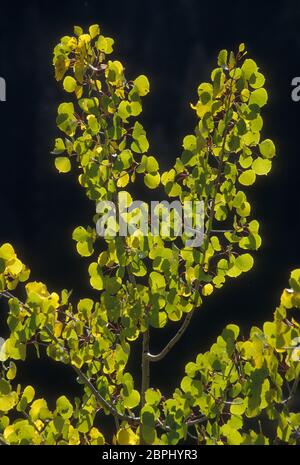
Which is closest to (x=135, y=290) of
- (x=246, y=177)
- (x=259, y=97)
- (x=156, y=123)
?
(x=246, y=177)

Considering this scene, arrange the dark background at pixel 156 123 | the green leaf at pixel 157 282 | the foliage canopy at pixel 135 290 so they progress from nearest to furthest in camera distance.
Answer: the foliage canopy at pixel 135 290 < the green leaf at pixel 157 282 < the dark background at pixel 156 123

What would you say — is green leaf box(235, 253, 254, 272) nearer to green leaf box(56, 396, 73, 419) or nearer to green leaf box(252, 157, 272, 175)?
green leaf box(252, 157, 272, 175)

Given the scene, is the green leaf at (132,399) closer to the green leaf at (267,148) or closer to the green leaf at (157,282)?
the green leaf at (157,282)

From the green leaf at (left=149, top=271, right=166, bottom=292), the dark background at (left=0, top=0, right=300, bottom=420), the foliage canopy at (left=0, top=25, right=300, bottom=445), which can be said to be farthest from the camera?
the dark background at (left=0, top=0, right=300, bottom=420)

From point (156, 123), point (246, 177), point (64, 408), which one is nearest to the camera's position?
point (64, 408)

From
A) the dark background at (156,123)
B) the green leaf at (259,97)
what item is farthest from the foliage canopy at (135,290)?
the dark background at (156,123)

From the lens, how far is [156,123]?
3.57 m

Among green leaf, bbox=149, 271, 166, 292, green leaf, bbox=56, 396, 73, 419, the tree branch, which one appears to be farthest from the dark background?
green leaf, bbox=56, 396, 73, 419

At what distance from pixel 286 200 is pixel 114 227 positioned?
2.40 m

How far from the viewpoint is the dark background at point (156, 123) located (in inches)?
136

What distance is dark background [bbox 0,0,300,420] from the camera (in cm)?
346

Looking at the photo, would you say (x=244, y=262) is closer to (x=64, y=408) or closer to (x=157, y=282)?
(x=157, y=282)

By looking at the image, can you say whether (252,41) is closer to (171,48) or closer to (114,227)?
(171,48)
